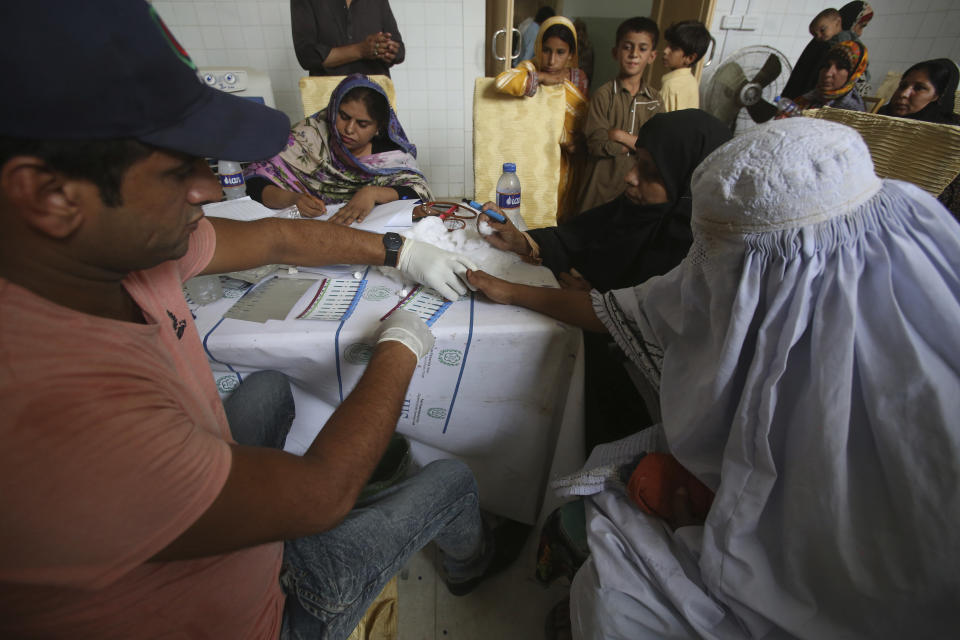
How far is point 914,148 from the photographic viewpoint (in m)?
1.52

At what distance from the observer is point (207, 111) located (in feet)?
1.77

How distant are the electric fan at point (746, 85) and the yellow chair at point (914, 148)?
207 centimetres

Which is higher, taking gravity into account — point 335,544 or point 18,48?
point 18,48

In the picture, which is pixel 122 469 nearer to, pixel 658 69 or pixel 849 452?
pixel 849 452

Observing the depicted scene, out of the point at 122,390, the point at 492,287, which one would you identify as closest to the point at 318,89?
the point at 492,287

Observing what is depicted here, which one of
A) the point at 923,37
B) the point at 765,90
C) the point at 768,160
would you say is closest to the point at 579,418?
the point at 768,160

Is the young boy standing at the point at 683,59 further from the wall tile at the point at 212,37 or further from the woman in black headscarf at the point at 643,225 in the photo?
the wall tile at the point at 212,37

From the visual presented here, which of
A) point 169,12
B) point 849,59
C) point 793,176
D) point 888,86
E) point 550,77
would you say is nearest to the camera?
point 793,176

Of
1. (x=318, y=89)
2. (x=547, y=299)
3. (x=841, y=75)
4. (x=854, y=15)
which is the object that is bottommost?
(x=547, y=299)

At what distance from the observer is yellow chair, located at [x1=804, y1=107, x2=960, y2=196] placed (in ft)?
4.72

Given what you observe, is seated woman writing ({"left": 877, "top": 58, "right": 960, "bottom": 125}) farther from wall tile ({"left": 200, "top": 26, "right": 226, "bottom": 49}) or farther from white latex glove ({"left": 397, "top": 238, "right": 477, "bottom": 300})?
wall tile ({"left": 200, "top": 26, "right": 226, "bottom": 49})

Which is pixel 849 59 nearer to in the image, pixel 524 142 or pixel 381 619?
pixel 524 142

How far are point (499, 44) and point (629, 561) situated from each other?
Result: 3574mm

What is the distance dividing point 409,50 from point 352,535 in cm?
399
